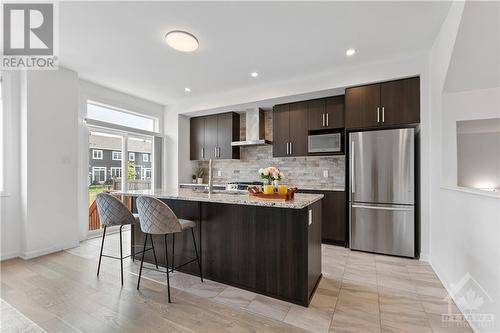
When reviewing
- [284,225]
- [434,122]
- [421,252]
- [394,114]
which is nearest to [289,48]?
[394,114]

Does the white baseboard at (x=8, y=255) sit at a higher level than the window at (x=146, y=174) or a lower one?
lower

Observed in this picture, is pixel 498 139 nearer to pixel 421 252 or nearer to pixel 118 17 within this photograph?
pixel 421 252

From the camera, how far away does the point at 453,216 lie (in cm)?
235

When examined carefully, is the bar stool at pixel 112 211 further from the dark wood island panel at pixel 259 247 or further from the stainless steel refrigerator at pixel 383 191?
the stainless steel refrigerator at pixel 383 191

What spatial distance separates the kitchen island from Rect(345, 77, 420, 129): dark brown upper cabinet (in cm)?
179

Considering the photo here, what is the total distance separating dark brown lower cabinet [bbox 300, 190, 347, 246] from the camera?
3.79 m

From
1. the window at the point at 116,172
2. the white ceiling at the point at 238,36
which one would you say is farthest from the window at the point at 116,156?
the white ceiling at the point at 238,36

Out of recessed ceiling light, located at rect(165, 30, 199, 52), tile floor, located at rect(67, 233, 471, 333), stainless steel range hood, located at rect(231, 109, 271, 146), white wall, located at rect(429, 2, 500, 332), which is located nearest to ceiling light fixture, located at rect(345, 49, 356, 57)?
white wall, located at rect(429, 2, 500, 332)

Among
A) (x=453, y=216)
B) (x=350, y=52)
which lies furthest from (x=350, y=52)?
(x=453, y=216)

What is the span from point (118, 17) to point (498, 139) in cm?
488

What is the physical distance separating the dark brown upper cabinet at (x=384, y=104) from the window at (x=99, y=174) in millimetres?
4449

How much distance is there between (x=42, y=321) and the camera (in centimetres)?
191

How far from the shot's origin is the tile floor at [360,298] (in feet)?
6.19

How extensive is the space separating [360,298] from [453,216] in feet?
4.07
